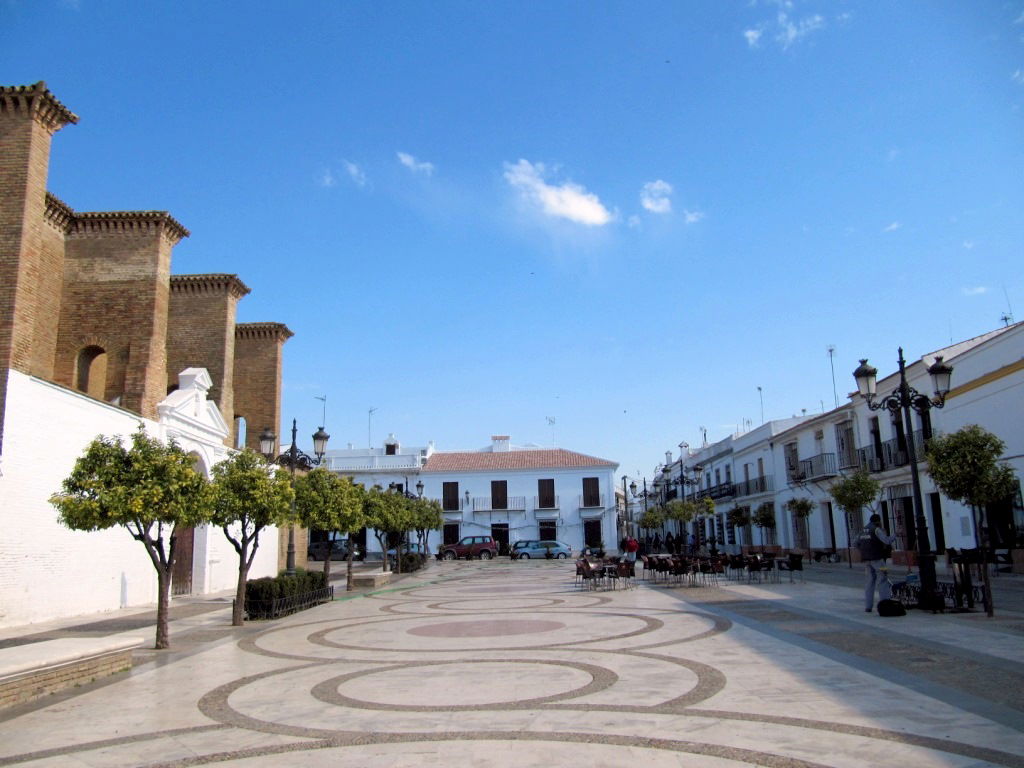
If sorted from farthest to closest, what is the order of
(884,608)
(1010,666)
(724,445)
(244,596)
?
(724,445) → (244,596) → (884,608) → (1010,666)

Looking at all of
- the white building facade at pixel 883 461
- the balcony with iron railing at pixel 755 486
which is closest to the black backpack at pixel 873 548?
the white building facade at pixel 883 461

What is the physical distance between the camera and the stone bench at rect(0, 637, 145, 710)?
6934mm

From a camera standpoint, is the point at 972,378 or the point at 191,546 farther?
the point at 972,378

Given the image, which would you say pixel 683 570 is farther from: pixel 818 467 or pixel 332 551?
pixel 332 551

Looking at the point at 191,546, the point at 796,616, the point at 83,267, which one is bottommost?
the point at 796,616

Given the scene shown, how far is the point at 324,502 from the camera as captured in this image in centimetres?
1692

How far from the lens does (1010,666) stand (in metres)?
7.48

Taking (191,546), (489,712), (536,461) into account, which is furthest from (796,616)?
(536,461)

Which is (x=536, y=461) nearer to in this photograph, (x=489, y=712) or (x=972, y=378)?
(x=972, y=378)

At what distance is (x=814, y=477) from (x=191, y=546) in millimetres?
23876

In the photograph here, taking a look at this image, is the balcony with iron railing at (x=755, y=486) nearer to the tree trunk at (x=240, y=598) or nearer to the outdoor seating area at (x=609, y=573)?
the outdoor seating area at (x=609, y=573)

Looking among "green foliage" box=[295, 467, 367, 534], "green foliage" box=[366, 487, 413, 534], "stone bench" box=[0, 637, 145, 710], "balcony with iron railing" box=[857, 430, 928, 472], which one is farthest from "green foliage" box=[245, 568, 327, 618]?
"balcony with iron railing" box=[857, 430, 928, 472]

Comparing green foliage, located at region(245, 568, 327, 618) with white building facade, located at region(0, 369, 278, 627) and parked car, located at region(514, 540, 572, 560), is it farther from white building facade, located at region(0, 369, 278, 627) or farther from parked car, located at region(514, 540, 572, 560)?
parked car, located at region(514, 540, 572, 560)

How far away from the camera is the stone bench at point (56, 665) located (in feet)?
22.7
